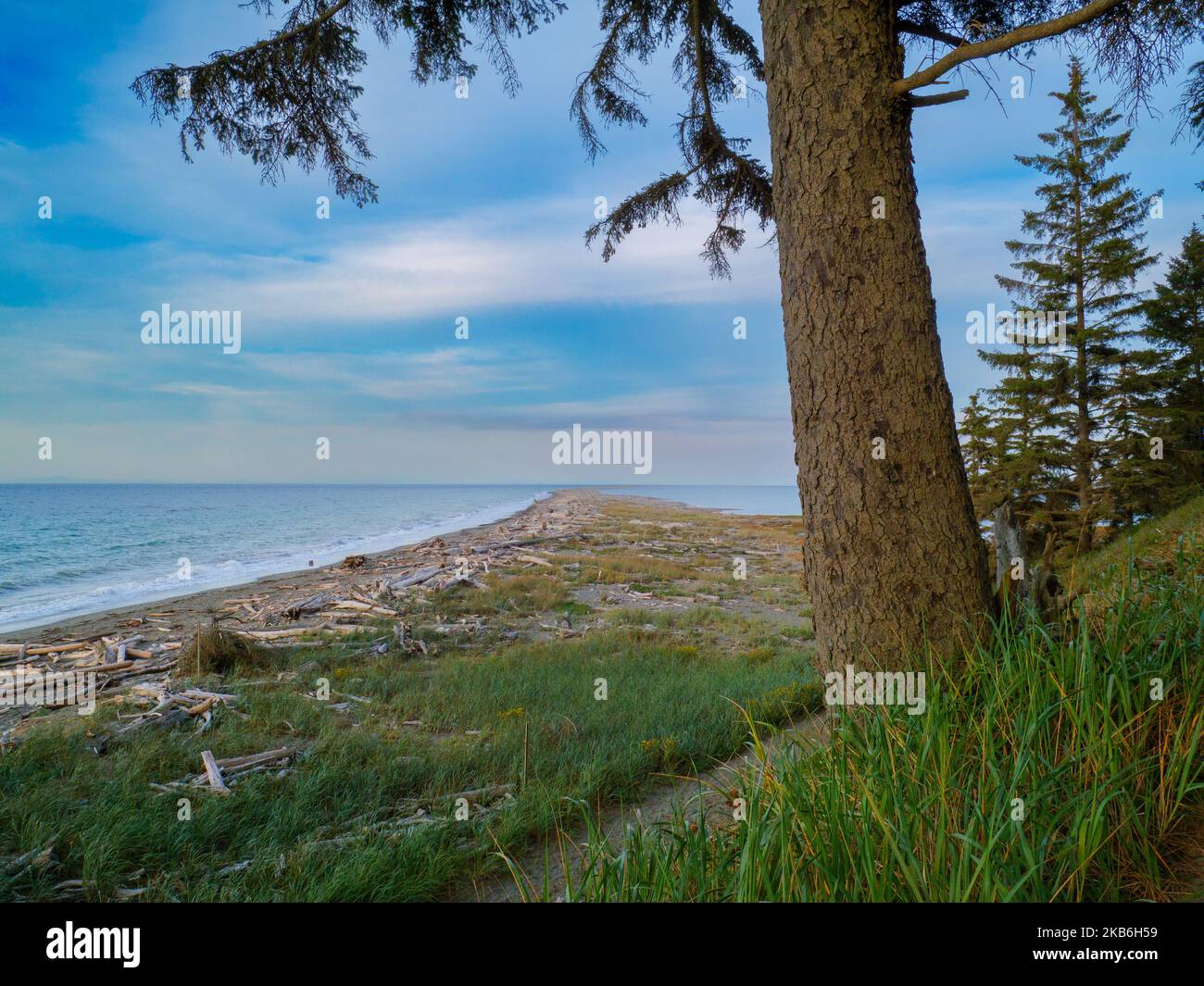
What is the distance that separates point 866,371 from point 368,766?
431 cm

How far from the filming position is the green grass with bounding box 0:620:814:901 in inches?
125

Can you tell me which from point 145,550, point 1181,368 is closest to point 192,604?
point 145,550

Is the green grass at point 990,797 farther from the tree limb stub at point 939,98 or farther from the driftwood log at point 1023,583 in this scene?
the tree limb stub at point 939,98

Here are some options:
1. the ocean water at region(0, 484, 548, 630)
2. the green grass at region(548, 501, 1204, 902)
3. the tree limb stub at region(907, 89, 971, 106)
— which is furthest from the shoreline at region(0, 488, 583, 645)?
the tree limb stub at region(907, 89, 971, 106)

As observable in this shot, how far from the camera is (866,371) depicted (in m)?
3.05

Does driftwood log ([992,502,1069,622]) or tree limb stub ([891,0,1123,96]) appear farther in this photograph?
driftwood log ([992,502,1069,622])

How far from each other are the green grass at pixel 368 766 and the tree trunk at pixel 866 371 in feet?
3.48

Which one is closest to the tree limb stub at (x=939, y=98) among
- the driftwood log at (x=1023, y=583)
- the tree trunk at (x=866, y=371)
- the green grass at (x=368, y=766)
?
the tree trunk at (x=866, y=371)

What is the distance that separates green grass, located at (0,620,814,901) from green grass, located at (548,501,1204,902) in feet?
2.92

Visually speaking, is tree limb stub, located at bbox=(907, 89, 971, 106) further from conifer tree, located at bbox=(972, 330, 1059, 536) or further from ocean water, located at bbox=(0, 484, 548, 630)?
ocean water, located at bbox=(0, 484, 548, 630)

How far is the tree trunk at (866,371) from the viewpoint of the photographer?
9.93ft
